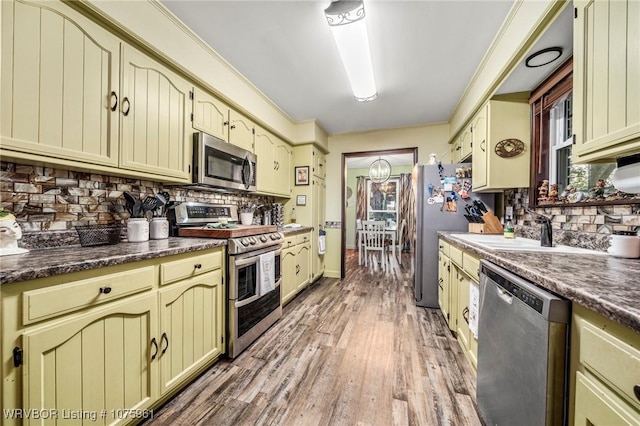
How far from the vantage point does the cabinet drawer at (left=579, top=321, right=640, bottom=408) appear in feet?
1.65

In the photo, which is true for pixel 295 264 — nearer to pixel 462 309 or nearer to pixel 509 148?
pixel 462 309

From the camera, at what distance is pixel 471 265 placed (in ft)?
5.03

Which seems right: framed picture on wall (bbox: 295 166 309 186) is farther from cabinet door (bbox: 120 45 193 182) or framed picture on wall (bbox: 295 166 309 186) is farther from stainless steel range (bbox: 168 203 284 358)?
cabinet door (bbox: 120 45 193 182)

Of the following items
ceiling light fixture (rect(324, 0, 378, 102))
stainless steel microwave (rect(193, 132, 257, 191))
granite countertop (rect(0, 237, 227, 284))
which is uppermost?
ceiling light fixture (rect(324, 0, 378, 102))

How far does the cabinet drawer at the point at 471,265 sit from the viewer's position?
1.43 metres

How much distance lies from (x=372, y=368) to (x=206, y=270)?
131 centimetres

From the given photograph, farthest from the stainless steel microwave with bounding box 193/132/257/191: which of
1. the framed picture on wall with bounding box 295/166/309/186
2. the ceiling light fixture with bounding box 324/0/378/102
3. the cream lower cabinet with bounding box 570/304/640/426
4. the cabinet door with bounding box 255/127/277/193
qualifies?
the cream lower cabinet with bounding box 570/304/640/426

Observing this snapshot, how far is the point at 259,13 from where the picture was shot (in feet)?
5.13

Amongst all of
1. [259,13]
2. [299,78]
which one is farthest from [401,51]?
[259,13]

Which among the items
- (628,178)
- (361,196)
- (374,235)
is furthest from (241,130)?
(361,196)

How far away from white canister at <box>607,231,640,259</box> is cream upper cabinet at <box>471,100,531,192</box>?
101cm

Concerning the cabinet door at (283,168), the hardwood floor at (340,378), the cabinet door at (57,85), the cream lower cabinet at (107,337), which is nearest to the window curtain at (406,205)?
the cabinet door at (283,168)

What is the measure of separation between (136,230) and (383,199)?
6.23 meters

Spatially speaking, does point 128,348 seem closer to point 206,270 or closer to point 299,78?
point 206,270
